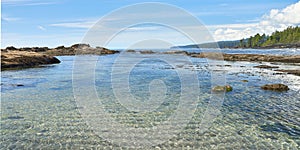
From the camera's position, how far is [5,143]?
1339cm

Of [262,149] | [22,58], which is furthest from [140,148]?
[22,58]

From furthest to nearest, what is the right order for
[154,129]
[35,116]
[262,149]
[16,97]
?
[16,97] < [35,116] < [154,129] < [262,149]

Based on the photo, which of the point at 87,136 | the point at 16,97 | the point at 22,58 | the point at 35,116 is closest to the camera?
the point at 87,136

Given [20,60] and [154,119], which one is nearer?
[154,119]

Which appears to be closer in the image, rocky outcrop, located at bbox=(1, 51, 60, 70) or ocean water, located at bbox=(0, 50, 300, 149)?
ocean water, located at bbox=(0, 50, 300, 149)

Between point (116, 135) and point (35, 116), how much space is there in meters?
7.70

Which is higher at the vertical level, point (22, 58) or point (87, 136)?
point (22, 58)

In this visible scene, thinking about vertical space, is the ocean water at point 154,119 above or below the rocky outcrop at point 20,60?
below

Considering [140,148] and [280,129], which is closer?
[140,148]

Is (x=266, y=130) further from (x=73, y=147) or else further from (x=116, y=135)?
(x=73, y=147)

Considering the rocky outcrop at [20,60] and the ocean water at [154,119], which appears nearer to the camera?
the ocean water at [154,119]

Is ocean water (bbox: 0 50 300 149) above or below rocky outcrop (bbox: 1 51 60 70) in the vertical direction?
below

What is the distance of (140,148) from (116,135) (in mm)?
2397

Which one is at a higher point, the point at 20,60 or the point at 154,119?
the point at 20,60
